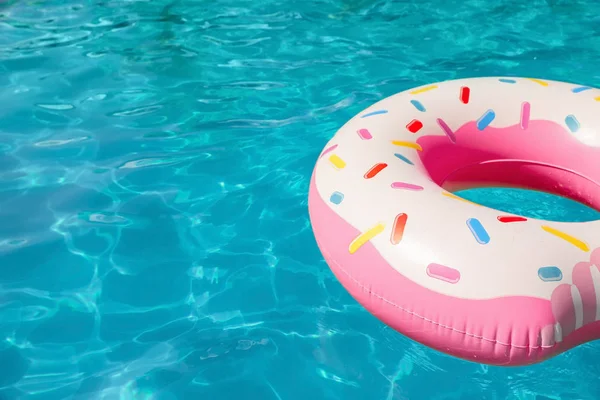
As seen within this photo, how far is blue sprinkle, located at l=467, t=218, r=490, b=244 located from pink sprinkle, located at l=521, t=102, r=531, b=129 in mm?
794

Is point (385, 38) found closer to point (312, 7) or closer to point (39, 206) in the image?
point (312, 7)

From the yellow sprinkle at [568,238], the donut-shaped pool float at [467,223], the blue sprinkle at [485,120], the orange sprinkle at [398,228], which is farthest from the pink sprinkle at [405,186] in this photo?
the blue sprinkle at [485,120]

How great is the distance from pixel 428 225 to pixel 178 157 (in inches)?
79.2

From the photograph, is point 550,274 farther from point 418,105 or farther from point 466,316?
point 418,105

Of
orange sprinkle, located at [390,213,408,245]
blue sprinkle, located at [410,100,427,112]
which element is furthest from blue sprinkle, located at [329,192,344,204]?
blue sprinkle, located at [410,100,427,112]

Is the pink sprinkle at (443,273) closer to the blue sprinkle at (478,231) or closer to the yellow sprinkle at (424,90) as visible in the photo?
the blue sprinkle at (478,231)

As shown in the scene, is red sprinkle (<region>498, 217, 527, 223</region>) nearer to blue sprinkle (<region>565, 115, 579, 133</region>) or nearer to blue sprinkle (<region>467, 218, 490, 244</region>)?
blue sprinkle (<region>467, 218, 490, 244</region>)

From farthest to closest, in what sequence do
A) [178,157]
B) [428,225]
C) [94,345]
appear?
[178,157], [94,345], [428,225]

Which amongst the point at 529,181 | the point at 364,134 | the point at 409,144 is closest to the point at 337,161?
the point at 364,134

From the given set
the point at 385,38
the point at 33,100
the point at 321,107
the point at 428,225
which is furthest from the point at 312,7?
the point at 428,225

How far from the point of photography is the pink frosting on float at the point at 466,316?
1895mm

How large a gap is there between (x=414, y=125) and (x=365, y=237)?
674 mm

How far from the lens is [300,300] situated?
285 cm

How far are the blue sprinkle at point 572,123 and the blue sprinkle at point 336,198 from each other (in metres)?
0.98
